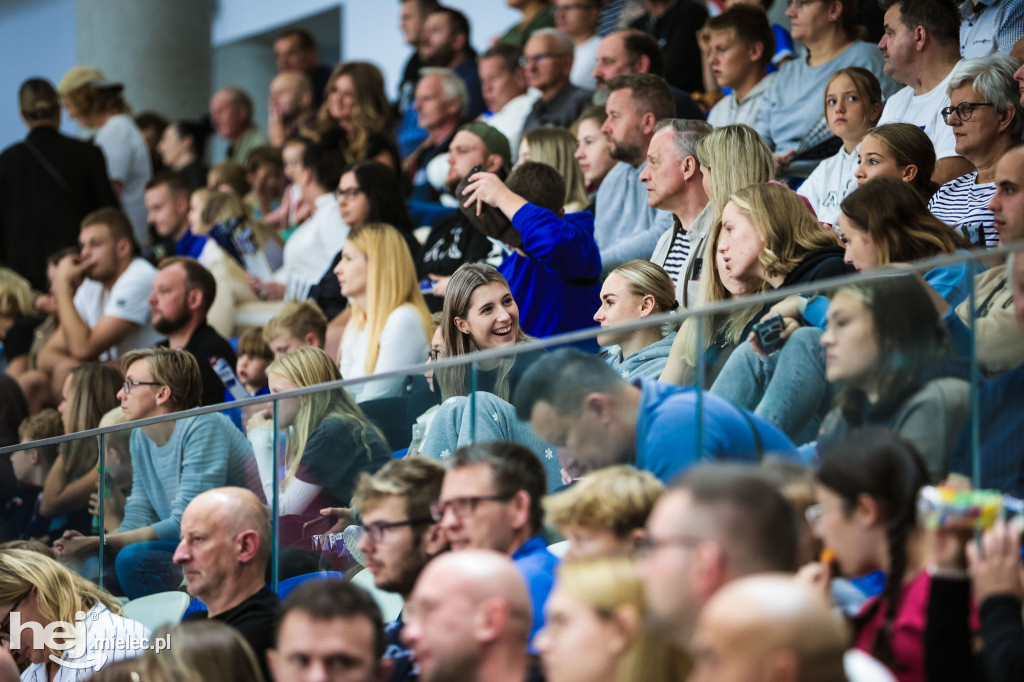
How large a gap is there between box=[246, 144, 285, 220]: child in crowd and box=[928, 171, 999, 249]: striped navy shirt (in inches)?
208

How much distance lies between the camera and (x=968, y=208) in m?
4.23

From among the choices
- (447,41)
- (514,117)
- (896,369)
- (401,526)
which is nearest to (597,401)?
(401,526)

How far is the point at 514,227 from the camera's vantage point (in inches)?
193

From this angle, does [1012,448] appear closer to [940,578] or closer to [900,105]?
[940,578]

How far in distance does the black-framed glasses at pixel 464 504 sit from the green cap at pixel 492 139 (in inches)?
125

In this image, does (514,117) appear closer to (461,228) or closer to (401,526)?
(461,228)

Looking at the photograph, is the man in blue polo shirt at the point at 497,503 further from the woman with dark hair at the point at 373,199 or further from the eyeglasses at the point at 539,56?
the eyeglasses at the point at 539,56

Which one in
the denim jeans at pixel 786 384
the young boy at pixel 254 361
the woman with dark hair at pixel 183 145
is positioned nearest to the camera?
the denim jeans at pixel 786 384

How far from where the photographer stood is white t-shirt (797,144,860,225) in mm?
5117

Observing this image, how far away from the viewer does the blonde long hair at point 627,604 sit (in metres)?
2.53

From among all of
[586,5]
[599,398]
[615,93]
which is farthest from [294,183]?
[599,398]

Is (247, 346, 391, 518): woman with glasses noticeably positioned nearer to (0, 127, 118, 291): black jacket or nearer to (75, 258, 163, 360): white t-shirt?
(75, 258, 163, 360): white t-shirt

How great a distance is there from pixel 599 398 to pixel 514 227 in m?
1.83

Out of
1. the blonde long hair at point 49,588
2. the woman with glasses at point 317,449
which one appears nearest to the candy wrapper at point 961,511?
the woman with glasses at point 317,449
